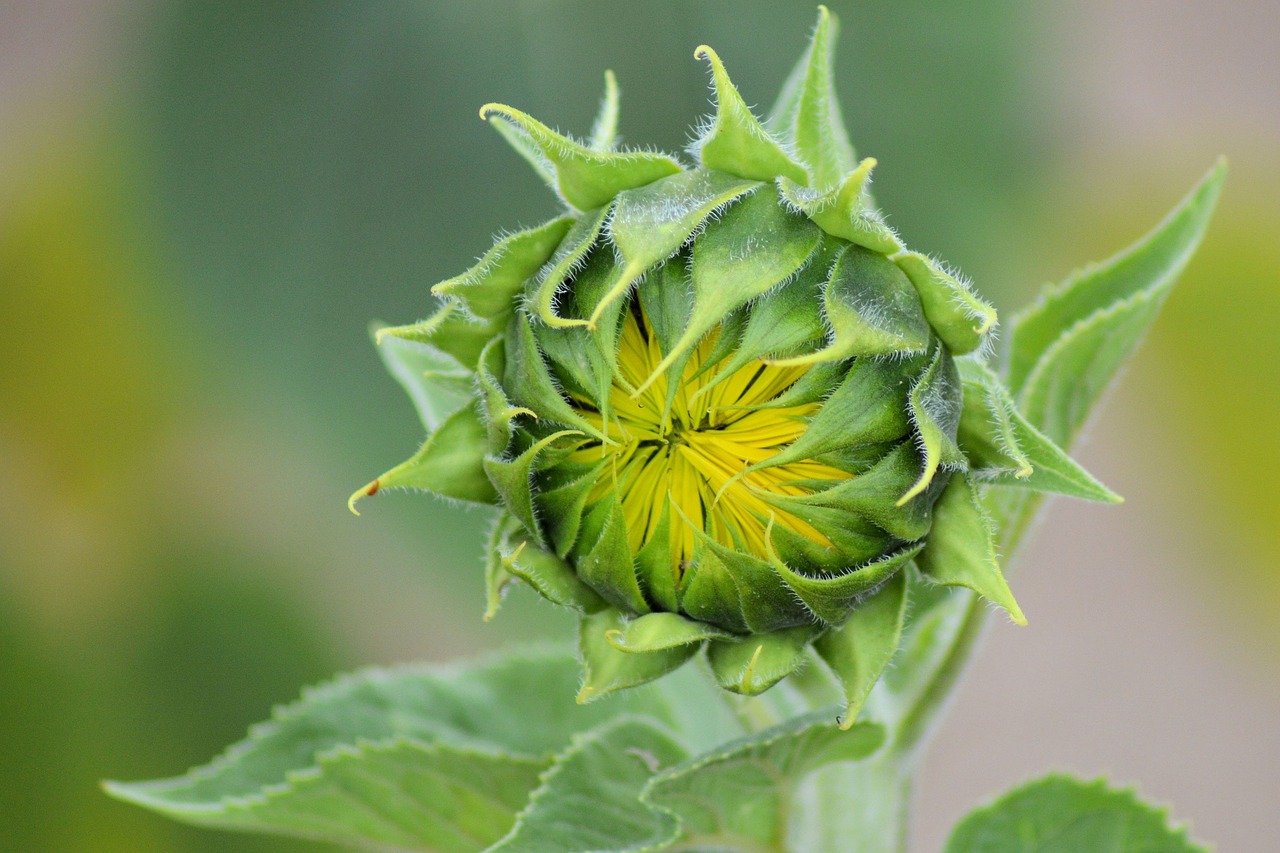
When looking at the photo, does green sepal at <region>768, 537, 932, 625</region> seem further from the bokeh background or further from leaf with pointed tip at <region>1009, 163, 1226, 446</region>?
the bokeh background

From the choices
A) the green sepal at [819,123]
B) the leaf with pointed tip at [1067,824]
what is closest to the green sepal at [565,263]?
the green sepal at [819,123]

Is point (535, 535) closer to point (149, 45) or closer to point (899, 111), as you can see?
point (899, 111)

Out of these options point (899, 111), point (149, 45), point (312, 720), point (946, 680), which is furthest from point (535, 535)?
A: point (149, 45)

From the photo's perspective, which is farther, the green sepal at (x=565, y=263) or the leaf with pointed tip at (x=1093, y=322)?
the leaf with pointed tip at (x=1093, y=322)

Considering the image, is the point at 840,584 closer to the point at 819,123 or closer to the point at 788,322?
the point at 788,322

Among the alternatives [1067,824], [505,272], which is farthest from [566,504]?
[1067,824]

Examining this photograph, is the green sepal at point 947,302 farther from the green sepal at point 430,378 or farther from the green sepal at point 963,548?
the green sepal at point 430,378

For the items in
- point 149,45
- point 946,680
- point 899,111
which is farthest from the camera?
point 149,45
